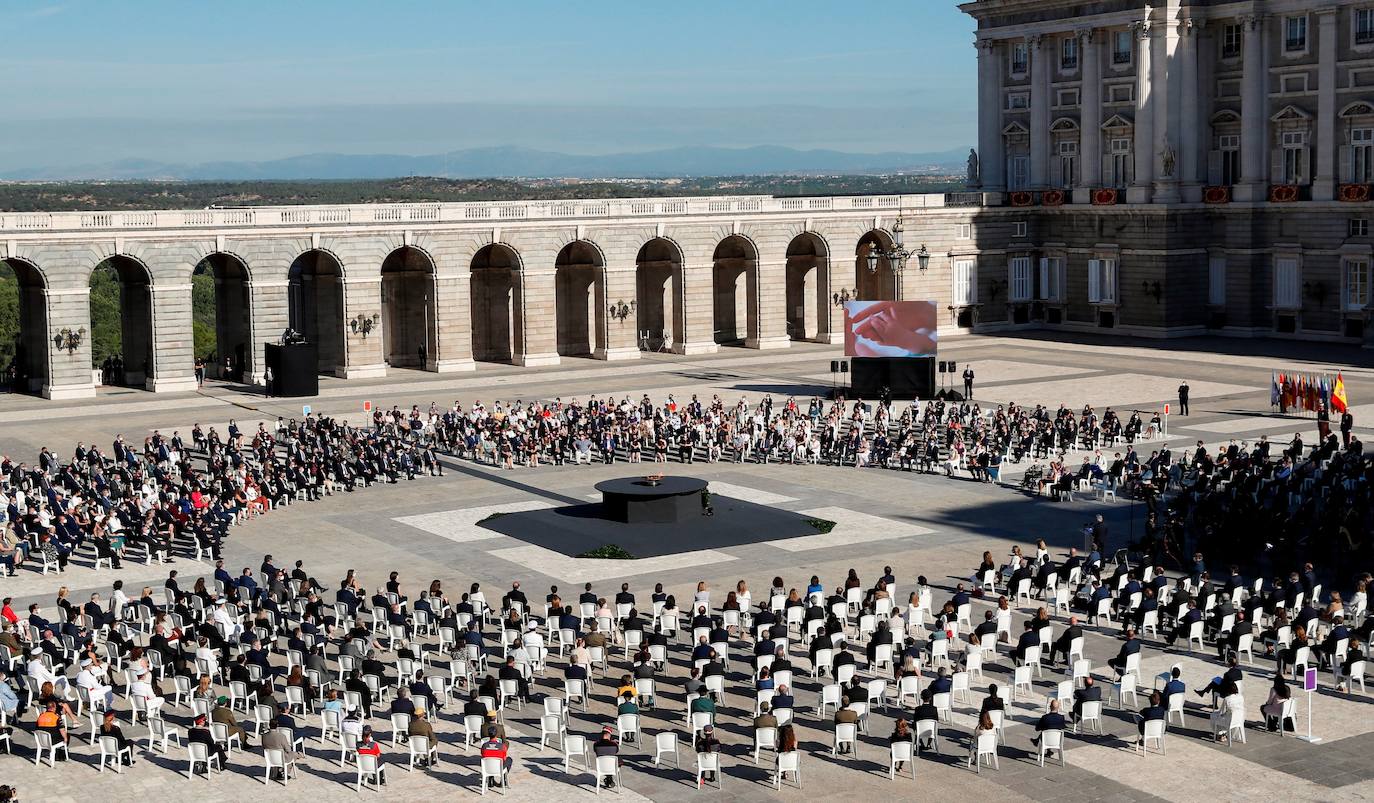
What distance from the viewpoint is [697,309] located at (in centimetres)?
8350

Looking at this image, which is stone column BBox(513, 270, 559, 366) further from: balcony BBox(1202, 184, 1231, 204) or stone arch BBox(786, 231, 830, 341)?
balcony BBox(1202, 184, 1231, 204)

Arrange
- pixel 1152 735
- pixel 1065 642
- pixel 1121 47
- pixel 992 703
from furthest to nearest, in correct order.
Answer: pixel 1121 47
pixel 1065 642
pixel 992 703
pixel 1152 735

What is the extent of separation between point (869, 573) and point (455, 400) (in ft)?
106

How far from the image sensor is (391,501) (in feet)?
157

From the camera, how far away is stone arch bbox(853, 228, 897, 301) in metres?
88.8

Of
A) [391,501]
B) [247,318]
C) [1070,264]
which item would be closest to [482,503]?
[391,501]

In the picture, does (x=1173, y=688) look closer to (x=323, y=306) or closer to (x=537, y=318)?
(x=537, y=318)

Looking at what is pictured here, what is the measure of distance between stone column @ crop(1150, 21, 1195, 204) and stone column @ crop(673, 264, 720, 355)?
72.1ft

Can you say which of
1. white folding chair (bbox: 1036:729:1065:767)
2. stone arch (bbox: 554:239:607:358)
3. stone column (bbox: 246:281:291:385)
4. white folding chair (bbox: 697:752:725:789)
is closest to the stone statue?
stone arch (bbox: 554:239:607:358)

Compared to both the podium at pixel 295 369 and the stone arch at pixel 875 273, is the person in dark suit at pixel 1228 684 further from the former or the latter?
the stone arch at pixel 875 273

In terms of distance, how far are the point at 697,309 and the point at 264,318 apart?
68.3 ft

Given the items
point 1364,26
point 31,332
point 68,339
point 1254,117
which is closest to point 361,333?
point 68,339

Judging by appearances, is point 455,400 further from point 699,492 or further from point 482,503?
point 699,492

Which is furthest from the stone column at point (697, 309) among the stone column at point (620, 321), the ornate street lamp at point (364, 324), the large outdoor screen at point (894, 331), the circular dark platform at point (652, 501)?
the circular dark platform at point (652, 501)
